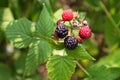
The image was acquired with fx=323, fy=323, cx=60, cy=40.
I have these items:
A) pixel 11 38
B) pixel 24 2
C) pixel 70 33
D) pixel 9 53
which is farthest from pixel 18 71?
pixel 70 33

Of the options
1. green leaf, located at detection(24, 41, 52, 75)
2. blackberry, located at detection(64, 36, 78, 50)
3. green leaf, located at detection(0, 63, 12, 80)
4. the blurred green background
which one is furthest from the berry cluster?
green leaf, located at detection(0, 63, 12, 80)

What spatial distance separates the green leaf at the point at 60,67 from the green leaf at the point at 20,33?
262 mm

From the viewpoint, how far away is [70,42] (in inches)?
63.9

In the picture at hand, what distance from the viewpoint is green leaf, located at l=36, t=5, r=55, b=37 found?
1813 millimetres

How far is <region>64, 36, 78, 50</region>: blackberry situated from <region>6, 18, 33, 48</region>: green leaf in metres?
0.30

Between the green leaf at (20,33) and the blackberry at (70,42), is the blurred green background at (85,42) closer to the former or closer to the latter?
the green leaf at (20,33)

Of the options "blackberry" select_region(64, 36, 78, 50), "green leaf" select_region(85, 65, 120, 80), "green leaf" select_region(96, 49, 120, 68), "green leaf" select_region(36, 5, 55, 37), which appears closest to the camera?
"blackberry" select_region(64, 36, 78, 50)

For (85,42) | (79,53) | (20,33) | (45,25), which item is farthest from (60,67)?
(85,42)

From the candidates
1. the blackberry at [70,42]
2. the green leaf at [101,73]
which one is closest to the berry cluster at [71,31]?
the blackberry at [70,42]

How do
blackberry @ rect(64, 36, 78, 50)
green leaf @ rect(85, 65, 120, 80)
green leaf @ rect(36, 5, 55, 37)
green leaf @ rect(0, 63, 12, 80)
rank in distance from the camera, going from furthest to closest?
green leaf @ rect(0, 63, 12, 80) → green leaf @ rect(85, 65, 120, 80) → green leaf @ rect(36, 5, 55, 37) → blackberry @ rect(64, 36, 78, 50)

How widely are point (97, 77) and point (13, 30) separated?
582mm

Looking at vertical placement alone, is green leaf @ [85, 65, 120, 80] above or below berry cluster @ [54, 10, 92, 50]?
below

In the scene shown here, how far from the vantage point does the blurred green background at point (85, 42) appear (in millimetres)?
2576

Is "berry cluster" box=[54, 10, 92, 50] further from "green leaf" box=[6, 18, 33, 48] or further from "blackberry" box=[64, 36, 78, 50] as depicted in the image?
"green leaf" box=[6, 18, 33, 48]
